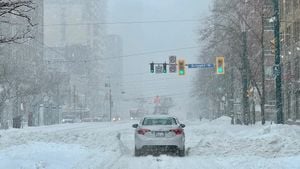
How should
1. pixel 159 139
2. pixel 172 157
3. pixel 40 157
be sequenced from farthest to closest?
pixel 159 139, pixel 172 157, pixel 40 157

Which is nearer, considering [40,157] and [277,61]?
[40,157]

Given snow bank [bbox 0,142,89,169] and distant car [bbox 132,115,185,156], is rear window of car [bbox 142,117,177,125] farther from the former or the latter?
snow bank [bbox 0,142,89,169]

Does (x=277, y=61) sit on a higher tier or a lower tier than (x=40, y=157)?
higher

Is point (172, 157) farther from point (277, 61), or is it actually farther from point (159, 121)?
point (277, 61)

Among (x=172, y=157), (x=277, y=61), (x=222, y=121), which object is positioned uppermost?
(x=277, y=61)

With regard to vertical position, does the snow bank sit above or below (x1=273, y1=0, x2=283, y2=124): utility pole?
below

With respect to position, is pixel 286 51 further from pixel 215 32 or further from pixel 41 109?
pixel 41 109

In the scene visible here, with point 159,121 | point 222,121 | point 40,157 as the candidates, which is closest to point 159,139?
point 159,121

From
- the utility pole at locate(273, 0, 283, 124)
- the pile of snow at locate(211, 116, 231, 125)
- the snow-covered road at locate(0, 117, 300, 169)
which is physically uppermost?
the utility pole at locate(273, 0, 283, 124)

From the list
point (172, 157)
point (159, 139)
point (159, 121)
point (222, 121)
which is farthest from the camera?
point (222, 121)

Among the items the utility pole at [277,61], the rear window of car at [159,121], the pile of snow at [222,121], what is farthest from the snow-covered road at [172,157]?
the pile of snow at [222,121]

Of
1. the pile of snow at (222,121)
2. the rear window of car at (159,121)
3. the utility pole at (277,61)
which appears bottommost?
the pile of snow at (222,121)

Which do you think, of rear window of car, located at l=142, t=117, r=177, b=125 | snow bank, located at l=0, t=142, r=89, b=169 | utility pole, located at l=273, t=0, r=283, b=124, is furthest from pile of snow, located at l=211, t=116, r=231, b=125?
snow bank, located at l=0, t=142, r=89, b=169

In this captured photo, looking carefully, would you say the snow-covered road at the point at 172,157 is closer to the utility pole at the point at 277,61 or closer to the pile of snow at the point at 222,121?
the utility pole at the point at 277,61
